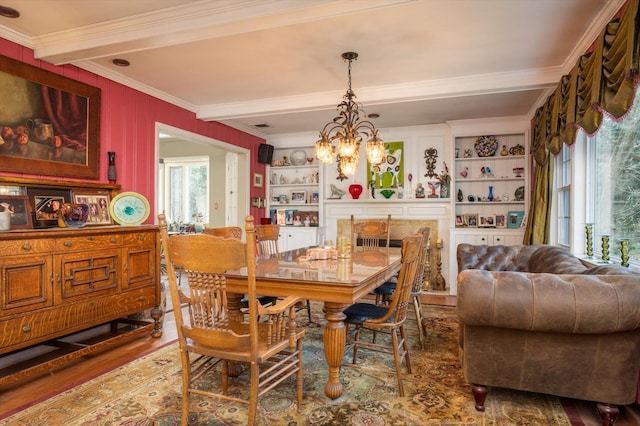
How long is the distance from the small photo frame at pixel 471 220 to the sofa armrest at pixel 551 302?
3.91m

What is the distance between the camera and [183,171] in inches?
Answer: 337

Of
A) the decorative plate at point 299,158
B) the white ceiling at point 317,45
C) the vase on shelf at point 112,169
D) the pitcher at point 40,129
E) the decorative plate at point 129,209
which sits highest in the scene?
the white ceiling at point 317,45

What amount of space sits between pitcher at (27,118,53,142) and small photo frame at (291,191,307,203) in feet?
13.4

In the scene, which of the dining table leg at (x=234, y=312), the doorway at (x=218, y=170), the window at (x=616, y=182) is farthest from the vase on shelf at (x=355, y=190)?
the dining table leg at (x=234, y=312)

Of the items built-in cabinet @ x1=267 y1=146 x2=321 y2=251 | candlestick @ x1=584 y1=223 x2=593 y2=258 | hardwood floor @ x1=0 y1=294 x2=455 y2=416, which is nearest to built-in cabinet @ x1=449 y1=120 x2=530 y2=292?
candlestick @ x1=584 y1=223 x2=593 y2=258

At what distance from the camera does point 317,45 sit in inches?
127

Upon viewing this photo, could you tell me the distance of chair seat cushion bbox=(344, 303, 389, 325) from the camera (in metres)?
2.53

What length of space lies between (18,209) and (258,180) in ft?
13.0

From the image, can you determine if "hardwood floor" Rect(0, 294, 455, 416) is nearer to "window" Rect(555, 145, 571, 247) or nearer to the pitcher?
the pitcher

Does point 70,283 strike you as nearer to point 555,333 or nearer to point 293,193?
point 555,333

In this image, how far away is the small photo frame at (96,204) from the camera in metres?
3.47

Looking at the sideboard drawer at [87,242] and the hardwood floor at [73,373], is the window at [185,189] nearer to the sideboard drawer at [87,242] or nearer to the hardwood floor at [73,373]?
the hardwood floor at [73,373]

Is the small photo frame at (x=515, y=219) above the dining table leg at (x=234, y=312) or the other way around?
above

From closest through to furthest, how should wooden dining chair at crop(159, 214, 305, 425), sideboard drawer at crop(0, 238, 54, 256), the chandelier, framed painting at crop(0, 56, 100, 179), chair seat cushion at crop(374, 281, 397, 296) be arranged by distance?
wooden dining chair at crop(159, 214, 305, 425), sideboard drawer at crop(0, 238, 54, 256), framed painting at crop(0, 56, 100, 179), the chandelier, chair seat cushion at crop(374, 281, 397, 296)
